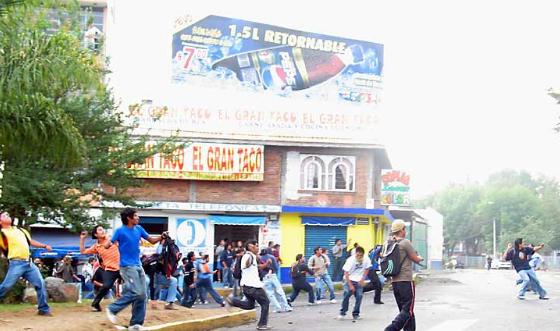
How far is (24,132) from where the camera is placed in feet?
36.7

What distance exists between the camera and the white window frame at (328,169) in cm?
3394

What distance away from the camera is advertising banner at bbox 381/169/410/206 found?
36.7 meters

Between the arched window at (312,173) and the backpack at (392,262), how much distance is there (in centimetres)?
2259

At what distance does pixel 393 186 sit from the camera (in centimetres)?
3672

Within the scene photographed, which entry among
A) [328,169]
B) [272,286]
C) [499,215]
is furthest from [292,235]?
[499,215]

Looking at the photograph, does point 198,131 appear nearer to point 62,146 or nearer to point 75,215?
point 75,215

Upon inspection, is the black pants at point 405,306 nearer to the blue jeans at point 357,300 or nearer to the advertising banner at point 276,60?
the blue jeans at point 357,300

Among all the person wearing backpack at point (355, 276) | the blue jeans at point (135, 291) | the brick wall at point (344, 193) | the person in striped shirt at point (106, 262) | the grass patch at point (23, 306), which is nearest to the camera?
the blue jeans at point (135, 291)

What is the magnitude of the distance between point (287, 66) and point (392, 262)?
82.9 feet

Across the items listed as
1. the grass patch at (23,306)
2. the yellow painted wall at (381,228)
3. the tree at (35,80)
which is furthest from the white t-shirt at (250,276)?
the yellow painted wall at (381,228)

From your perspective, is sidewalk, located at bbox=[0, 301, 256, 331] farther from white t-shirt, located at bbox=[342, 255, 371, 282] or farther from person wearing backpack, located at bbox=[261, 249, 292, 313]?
white t-shirt, located at bbox=[342, 255, 371, 282]

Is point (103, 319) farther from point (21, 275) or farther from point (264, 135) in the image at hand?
point (264, 135)

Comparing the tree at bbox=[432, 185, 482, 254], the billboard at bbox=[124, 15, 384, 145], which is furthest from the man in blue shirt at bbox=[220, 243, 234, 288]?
the tree at bbox=[432, 185, 482, 254]

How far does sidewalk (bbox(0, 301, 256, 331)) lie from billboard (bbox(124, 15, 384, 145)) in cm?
1847
